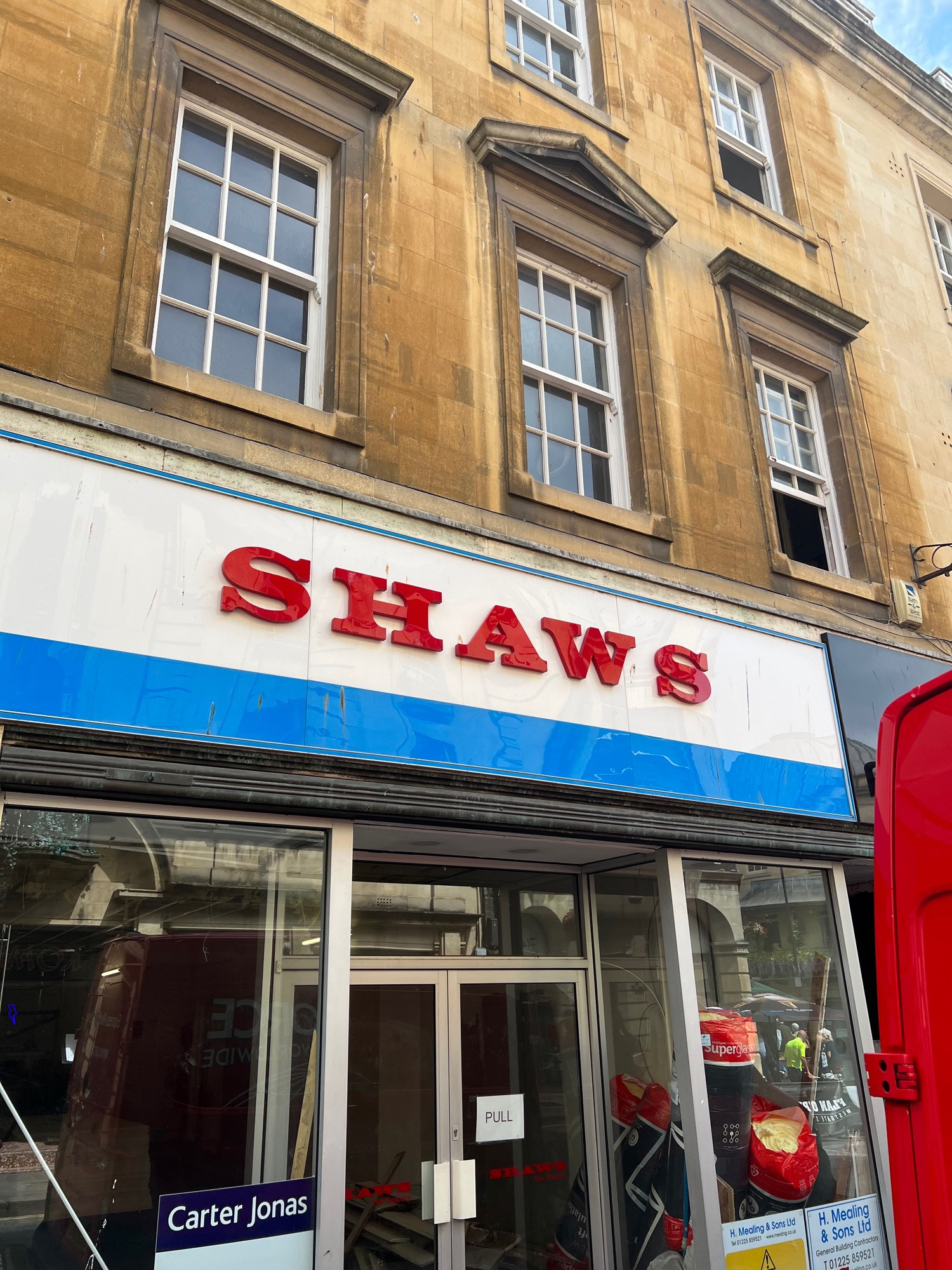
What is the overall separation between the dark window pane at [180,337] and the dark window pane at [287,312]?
524 mm

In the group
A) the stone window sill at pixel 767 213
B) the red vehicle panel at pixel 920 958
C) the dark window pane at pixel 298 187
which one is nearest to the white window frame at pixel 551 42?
the stone window sill at pixel 767 213

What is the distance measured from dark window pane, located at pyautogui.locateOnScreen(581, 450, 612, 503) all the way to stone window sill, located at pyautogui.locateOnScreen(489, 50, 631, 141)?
3163 mm

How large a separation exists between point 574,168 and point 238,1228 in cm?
769

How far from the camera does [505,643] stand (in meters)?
5.65

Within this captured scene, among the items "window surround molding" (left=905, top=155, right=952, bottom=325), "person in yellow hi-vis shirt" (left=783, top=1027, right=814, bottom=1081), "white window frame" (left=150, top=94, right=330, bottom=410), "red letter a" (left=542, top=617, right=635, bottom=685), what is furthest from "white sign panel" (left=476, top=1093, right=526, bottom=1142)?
"window surround molding" (left=905, top=155, right=952, bottom=325)

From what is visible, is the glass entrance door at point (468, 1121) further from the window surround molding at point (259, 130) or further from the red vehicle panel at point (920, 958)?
the red vehicle panel at point (920, 958)

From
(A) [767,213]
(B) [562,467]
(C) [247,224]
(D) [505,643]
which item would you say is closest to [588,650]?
(D) [505,643]

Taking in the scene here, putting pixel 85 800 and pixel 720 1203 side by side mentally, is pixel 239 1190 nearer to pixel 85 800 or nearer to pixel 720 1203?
pixel 85 800

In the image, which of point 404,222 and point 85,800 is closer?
point 85,800

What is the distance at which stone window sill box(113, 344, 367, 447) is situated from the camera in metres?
4.98

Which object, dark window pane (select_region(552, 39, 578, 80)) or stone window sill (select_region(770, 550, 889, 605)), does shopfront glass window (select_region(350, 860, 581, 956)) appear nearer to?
stone window sill (select_region(770, 550, 889, 605))

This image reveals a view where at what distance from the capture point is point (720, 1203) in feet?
18.1

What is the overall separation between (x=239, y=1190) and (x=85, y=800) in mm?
1895

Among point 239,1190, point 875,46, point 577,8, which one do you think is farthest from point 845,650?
point 875,46
